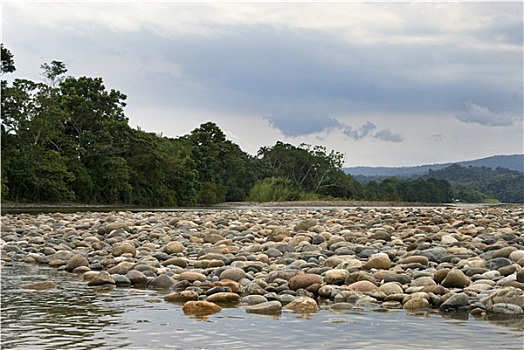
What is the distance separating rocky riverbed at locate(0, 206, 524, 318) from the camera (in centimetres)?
652

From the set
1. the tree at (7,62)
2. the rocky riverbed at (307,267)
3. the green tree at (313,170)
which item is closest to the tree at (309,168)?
the green tree at (313,170)

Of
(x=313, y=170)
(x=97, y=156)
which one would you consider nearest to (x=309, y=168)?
(x=313, y=170)

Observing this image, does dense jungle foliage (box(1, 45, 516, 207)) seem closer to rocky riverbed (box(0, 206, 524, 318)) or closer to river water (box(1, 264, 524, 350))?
rocky riverbed (box(0, 206, 524, 318))

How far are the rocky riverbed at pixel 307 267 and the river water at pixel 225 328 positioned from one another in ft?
1.08

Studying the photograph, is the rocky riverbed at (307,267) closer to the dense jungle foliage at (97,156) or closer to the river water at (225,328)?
the river water at (225,328)

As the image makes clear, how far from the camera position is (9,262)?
10.4 metres

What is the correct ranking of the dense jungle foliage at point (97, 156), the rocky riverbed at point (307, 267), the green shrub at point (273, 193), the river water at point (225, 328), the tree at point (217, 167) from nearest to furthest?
the river water at point (225, 328), the rocky riverbed at point (307, 267), the dense jungle foliage at point (97, 156), the tree at point (217, 167), the green shrub at point (273, 193)

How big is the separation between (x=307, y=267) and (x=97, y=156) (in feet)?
136

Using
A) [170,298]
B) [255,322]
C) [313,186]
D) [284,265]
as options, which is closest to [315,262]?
[284,265]

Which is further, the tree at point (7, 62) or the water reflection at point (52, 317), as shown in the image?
the tree at point (7, 62)

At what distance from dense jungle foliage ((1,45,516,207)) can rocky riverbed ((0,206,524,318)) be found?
29419 millimetres

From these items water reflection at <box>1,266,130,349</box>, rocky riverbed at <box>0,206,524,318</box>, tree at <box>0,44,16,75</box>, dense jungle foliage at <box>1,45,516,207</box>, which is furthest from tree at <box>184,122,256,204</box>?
water reflection at <box>1,266,130,349</box>

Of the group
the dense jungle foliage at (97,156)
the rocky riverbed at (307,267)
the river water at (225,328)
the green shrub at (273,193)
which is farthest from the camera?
the green shrub at (273,193)

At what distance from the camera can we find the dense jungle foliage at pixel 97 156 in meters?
41.7
